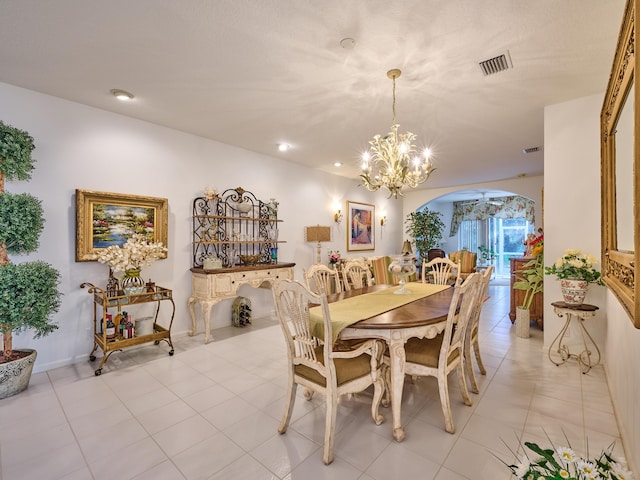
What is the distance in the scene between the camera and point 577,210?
3.15m

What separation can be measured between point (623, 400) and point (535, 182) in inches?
230

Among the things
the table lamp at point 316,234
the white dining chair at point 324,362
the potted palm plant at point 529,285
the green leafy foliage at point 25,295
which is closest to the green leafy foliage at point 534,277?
the potted palm plant at point 529,285

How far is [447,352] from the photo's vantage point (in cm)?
205

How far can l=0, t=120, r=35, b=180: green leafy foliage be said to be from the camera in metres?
2.55

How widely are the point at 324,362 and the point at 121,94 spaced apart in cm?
303

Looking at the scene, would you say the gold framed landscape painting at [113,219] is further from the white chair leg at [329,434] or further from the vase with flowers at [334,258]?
the vase with flowers at [334,258]

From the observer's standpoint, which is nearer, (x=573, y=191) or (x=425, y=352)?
(x=425, y=352)

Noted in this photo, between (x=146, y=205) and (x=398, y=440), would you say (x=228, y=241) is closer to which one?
(x=146, y=205)

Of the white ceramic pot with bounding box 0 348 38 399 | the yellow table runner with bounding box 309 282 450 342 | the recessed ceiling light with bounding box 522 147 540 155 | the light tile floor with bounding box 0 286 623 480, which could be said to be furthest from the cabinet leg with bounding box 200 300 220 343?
the recessed ceiling light with bounding box 522 147 540 155

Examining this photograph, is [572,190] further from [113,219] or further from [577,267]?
[113,219]

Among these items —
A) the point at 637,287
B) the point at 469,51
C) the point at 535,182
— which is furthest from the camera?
the point at 535,182

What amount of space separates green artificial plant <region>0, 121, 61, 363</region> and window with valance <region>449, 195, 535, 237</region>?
10.1m

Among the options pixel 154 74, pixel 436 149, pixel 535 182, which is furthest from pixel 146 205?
pixel 535 182

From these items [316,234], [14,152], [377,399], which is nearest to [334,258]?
[316,234]
